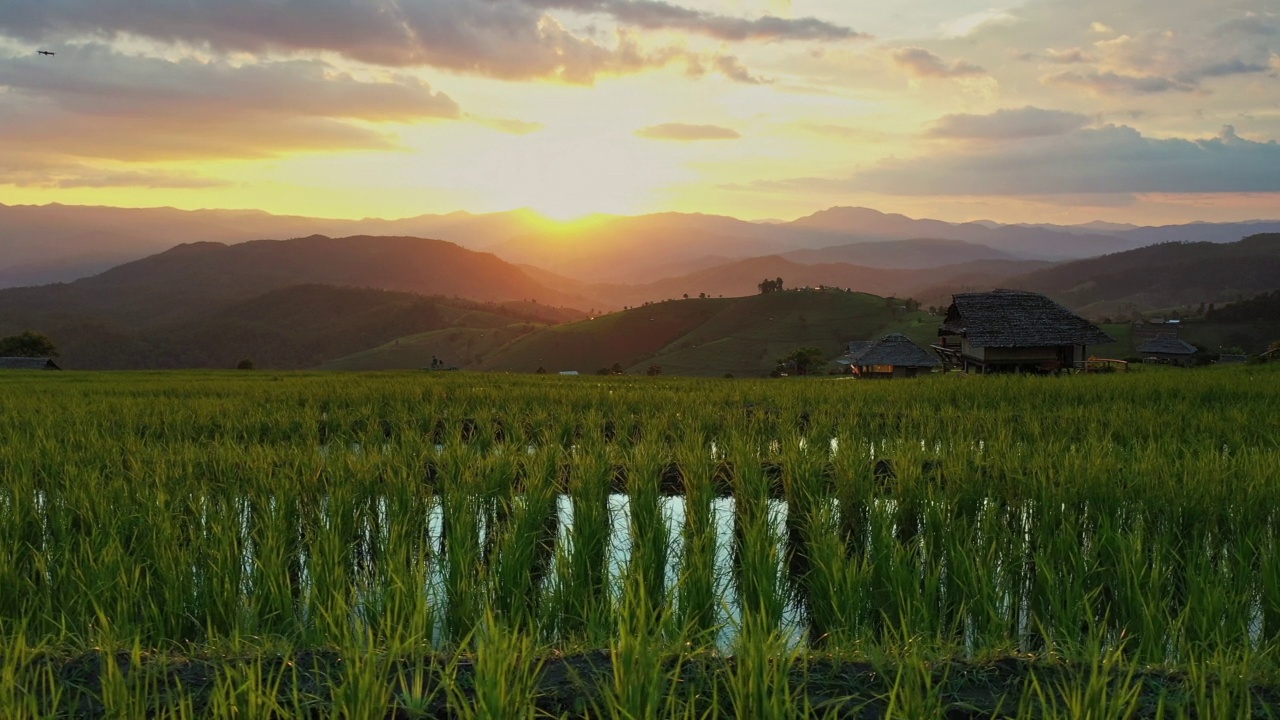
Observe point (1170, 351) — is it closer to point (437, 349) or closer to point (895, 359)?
point (895, 359)

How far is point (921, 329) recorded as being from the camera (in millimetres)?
96000

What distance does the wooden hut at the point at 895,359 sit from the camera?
45531mm

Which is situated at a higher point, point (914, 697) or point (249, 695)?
point (249, 695)

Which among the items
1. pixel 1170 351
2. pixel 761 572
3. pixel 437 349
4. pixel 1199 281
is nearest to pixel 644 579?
pixel 761 572

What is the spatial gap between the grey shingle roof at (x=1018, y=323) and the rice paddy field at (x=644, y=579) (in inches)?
921

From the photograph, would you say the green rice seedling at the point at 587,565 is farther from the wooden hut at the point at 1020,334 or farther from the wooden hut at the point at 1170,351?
the wooden hut at the point at 1170,351

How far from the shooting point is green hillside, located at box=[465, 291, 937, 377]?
103 m

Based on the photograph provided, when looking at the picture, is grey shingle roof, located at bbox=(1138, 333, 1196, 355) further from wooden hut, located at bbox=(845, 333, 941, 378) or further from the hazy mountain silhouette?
the hazy mountain silhouette

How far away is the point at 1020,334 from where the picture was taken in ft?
110

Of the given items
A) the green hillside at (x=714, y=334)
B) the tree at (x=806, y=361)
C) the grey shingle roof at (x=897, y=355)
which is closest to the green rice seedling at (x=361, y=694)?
the grey shingle roof at (x=897, y=355)

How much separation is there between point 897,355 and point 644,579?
43.8m

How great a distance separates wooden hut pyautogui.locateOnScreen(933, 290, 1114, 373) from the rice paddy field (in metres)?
23.5

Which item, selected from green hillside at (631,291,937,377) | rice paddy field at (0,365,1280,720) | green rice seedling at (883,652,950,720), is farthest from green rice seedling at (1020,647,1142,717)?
green hillside at (631,291,937,377)

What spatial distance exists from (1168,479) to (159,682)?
7651 millimetres
